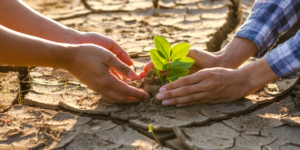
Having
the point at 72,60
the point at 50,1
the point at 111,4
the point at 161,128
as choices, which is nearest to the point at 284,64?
the point at 161,128

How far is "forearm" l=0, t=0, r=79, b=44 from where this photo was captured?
1.72 m

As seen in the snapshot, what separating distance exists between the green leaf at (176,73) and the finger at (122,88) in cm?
21

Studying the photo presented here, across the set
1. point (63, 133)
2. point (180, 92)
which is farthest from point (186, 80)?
point (63, 133)

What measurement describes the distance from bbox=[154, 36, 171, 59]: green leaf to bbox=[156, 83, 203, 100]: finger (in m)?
0.22

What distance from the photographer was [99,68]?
1336mm

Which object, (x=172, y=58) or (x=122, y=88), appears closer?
(x=122, y=88)

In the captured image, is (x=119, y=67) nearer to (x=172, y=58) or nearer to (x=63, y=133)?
(x=172, y=58)

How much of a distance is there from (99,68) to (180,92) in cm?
47

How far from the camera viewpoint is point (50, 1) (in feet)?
11.9

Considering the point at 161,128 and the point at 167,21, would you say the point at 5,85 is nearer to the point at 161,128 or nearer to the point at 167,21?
the point at 161,128

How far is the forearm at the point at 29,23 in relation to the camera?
67.7 inches

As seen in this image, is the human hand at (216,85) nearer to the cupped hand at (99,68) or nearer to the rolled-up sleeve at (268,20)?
the cupped hand at (99,68)

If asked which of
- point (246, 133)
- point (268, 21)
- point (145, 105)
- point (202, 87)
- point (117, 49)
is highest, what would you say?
point (268, 21)

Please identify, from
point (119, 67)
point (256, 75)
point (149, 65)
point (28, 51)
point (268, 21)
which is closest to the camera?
point (28, 51)
